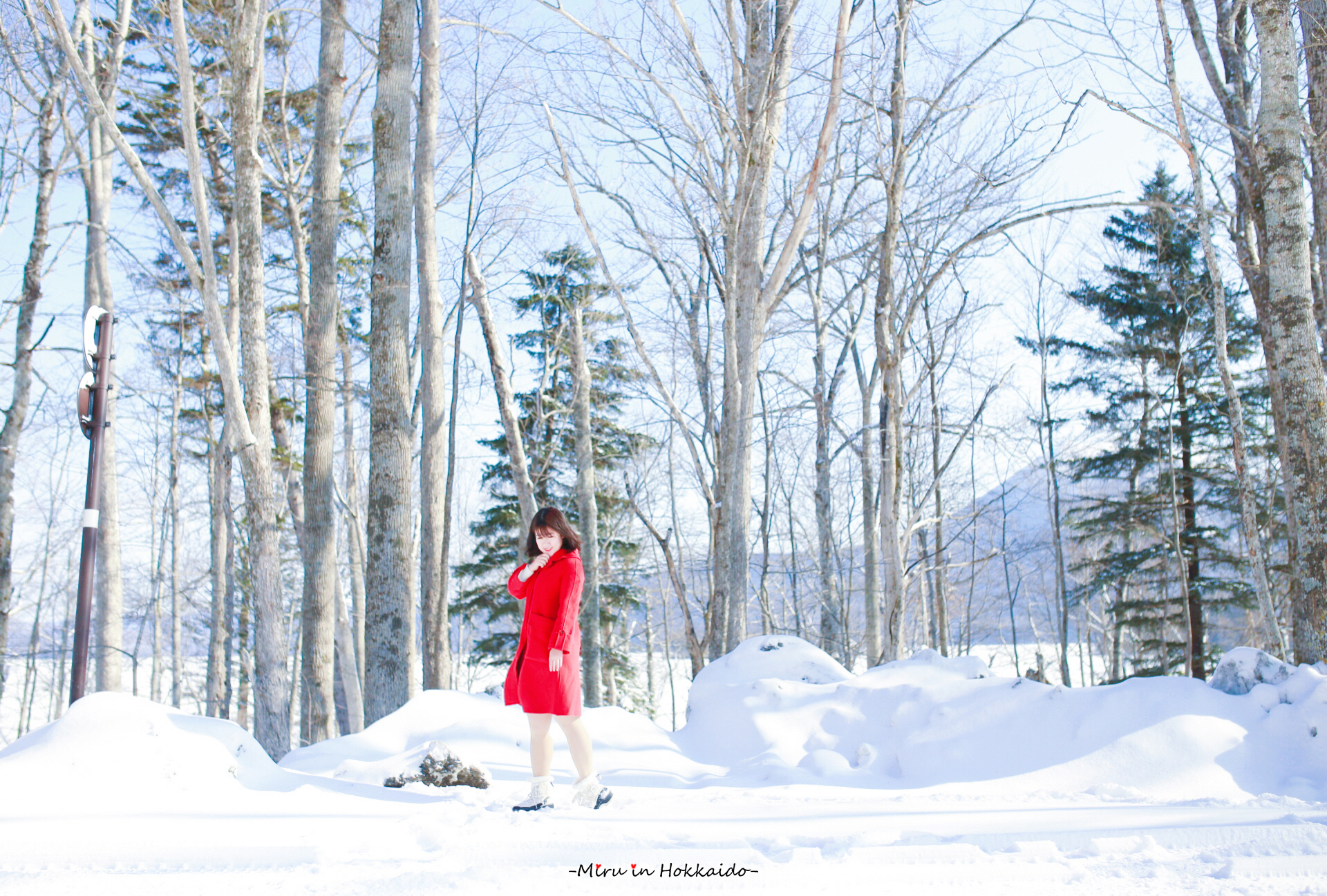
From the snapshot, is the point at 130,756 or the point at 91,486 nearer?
the point at 130,756

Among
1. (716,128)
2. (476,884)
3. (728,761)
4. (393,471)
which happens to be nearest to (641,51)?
(716,128)

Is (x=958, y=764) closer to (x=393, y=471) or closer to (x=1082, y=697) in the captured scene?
(x=1082, y=697)

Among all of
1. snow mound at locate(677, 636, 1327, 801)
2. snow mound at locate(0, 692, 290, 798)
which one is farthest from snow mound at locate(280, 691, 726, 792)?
snow mound at locate(0, 692, 290, 798)

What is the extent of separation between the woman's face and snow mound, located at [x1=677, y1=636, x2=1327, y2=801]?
Result: 5.94 ft

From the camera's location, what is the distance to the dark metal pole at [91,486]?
4332 mm

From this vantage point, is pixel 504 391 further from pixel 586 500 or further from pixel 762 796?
pixel 762 796

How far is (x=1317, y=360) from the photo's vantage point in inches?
189

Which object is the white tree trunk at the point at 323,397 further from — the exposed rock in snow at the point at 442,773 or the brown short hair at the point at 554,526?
the brown short hair at the point at 554,526

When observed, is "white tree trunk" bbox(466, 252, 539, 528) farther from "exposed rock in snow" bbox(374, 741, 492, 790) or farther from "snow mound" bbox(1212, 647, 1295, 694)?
"snow mound" bbox(1212, 647, 1295, 694)

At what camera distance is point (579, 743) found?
11.6 ft

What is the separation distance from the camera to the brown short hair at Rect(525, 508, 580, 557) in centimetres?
367

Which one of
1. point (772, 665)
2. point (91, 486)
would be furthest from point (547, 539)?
point (91, 486)

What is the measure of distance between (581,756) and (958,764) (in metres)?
2.07

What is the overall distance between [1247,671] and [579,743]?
3.62m
